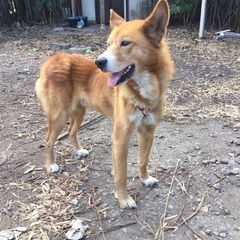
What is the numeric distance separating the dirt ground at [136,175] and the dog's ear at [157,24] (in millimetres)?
1421

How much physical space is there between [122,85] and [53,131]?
1.01m

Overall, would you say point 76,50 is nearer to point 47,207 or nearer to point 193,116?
point 193,116

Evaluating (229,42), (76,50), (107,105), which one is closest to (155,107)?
(107,105)

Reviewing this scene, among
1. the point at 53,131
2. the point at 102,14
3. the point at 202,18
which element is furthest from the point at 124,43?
the point at 102,14

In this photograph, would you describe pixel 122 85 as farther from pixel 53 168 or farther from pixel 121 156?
pixel 53 168

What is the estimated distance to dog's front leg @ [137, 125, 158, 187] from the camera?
9.59ft

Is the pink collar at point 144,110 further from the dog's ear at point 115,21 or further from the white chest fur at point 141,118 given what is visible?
the dog's ear at point 115,21

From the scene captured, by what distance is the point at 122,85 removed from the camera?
2.75 metres

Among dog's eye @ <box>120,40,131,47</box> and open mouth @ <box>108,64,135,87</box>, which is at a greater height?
dog's eye @ <box>120,40,131,47</box>

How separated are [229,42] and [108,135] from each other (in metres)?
5.20

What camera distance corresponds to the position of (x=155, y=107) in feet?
9.16

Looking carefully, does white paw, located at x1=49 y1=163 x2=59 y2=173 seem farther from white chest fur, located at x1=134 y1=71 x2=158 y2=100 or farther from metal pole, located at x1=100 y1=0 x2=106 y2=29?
metal pole, located at x1=100 y1=0 x2=106 y2=29

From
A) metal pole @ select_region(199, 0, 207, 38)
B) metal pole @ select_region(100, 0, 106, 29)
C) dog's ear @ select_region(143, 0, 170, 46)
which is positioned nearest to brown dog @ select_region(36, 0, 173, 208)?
dog's ear @ select_region(143, 0, 170, 46)

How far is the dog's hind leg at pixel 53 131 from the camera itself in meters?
3.33
